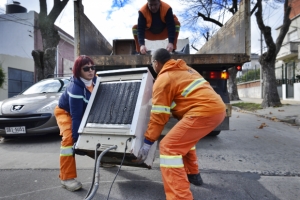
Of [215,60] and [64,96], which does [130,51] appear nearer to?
[215,60]

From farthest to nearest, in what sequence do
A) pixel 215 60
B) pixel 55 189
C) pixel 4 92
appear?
pixel 4 92
pixel 215 60
pixel 55 189

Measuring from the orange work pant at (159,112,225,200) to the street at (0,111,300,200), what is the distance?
0.45 m

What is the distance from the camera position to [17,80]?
1358 centimetres

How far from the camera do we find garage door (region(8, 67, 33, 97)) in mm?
12905

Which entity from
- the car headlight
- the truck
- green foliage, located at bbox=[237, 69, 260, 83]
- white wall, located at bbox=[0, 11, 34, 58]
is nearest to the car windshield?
the car headlight

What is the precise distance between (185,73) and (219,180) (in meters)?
1.29

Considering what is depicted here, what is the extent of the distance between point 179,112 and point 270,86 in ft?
30.4

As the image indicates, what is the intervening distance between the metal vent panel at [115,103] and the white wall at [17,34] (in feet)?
55.0

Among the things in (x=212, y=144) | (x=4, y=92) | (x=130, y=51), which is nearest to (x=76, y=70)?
(x=212, y=144)

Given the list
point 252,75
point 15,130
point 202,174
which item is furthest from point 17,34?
point 252,75

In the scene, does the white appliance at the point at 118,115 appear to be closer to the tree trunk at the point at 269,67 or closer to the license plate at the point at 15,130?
the license plate at the point at 15,130

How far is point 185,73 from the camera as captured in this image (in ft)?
6.59

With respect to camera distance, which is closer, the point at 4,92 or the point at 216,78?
the point at 216,78

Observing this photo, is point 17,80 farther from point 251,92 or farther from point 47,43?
point 251,92
